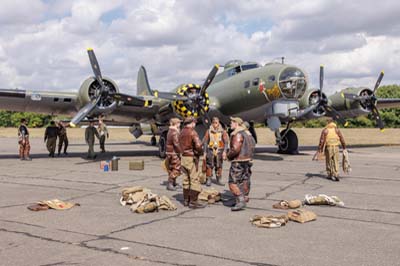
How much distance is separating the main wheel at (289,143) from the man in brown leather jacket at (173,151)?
12.4 m

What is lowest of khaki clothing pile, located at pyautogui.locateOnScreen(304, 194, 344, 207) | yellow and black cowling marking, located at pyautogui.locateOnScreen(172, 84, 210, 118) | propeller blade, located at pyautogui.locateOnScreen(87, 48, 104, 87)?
khaki clothing pile, located at pyautogui.locateOnScreen(304, 194, 344, 207)

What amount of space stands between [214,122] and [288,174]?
3.46 metres

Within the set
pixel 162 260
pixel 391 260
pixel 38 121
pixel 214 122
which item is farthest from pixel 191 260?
pixel 38 121

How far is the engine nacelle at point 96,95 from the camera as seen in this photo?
1816 centimetres

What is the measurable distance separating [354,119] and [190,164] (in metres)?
62.6

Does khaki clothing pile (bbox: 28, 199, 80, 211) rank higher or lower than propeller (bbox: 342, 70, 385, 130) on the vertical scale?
lower

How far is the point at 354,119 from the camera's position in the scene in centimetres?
6612

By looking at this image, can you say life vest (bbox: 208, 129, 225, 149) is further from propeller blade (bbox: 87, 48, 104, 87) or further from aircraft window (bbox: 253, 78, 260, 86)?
propeller blade (bbox: 87, 48, 104, 87)

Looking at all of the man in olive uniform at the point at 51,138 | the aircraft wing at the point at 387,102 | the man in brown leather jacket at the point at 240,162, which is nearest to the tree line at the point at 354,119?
the aircraft wing at the point at 387,102

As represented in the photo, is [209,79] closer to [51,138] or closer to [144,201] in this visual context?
[51,138]

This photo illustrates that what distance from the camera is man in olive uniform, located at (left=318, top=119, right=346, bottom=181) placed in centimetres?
1212

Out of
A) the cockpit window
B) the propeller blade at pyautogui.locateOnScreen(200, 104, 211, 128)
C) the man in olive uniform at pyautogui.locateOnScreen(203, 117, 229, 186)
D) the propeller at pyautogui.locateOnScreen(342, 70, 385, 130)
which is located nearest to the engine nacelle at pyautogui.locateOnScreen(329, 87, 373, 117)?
the propeller at pyautogui.locateOnScreen(342, 70, 385, 130)

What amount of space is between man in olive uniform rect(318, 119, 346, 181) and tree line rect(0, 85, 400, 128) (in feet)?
→ 129

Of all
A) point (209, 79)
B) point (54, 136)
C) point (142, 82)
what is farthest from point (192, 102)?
point (142, 82)
